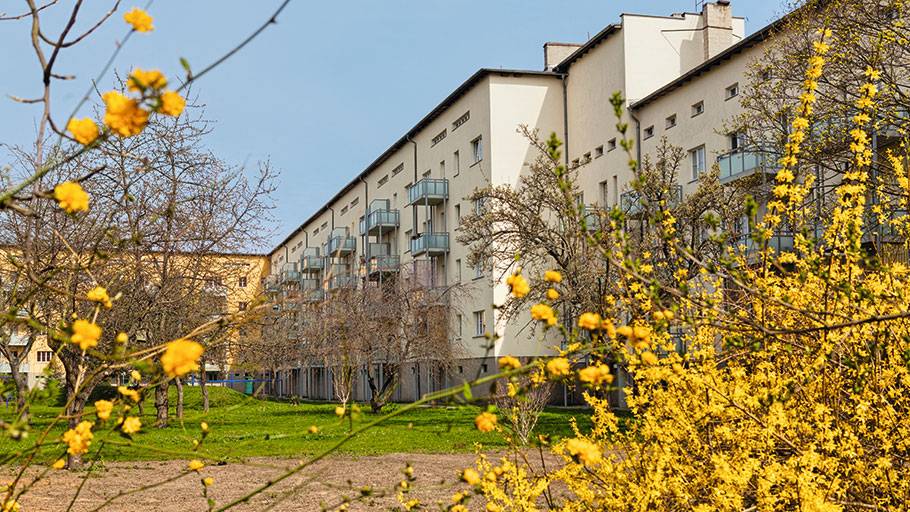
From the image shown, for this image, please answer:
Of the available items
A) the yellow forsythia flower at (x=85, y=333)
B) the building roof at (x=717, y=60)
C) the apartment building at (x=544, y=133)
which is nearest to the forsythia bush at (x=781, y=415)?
the yellow forsythia flower at (x=85, y=333)

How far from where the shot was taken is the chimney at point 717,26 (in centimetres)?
3450

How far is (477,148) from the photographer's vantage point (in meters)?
41.8

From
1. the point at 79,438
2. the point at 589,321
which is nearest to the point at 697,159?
the point at 589,321

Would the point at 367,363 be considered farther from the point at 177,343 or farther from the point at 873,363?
the point at 177,343

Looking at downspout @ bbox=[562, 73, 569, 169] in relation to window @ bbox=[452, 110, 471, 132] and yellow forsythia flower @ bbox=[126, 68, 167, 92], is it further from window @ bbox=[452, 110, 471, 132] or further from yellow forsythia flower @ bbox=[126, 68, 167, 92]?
yellow forsythia flower @ bbox=[126, 68, 167, 92]

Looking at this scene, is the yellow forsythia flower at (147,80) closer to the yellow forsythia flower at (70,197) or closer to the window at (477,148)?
the yellow forsythia flower at (70,197)

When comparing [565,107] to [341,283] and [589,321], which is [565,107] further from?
[589,321]

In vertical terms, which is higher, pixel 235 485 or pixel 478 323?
pixel 478 323

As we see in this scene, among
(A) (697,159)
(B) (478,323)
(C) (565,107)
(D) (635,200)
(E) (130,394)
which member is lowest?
(E) (130,394)

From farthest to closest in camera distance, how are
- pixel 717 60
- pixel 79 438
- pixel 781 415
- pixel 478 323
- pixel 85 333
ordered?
pixel 478 323
pixel 717 60
pixel 781 415
pixel 79 438
pixel 85 333

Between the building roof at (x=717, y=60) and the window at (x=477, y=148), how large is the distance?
28.0 ft

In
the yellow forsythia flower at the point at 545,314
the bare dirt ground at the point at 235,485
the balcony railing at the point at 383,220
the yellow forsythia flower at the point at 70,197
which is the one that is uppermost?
the balcony railing at the point at 383,220

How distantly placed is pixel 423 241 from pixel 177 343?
4249 centimetres

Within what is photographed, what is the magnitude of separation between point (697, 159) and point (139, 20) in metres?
30.1
